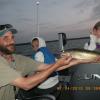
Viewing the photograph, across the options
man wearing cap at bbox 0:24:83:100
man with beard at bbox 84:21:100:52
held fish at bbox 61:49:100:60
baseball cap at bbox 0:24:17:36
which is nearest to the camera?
man wearing cap at bbox 0:24:83:100

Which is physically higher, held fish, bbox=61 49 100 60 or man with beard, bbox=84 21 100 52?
man with beard, bbox=84 21 100 52

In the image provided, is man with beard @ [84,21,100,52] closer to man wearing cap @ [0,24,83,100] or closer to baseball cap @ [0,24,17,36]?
man wearing cap @ [0,24,83,100]

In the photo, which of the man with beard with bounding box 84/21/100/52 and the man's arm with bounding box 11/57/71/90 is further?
the man with beard with bounding box 84/21/100/52

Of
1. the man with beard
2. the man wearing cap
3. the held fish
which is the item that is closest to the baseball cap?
the man wearing cap

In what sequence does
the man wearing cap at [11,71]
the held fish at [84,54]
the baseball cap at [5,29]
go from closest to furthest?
1. the man wearing cap at [11,71]
2. the baseball cap at [5,29]
3. the held fish at [84,54]

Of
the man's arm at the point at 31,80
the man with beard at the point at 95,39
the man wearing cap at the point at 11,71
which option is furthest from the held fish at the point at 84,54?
the man's arm at the point at 31,80

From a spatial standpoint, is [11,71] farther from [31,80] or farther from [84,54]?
[84,54]

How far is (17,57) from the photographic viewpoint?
408cm

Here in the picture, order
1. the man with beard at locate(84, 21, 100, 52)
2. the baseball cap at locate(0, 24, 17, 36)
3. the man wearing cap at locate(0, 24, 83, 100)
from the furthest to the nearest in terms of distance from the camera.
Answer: the man with beard at locate(84, 21, 100, 52), the baseball cap at locate(0, 24, 17, 36), the man wearing cap at locate(0, 24, 83, 100)

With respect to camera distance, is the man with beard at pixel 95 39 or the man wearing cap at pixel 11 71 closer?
the man wearing cap at pixel 11 71

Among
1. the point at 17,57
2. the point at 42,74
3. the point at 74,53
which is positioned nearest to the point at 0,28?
the point at 17,57

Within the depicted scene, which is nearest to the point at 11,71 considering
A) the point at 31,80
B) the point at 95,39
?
the point at 31,80

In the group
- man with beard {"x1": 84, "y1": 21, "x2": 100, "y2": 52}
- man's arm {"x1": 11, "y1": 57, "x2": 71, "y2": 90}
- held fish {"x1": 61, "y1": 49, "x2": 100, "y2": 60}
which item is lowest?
man's arm {"x1": 11, "y1": 57, "x2": 71, "y2": 90}

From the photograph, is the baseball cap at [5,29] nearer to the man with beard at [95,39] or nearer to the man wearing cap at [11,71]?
the man wearing cap at [11,71]
